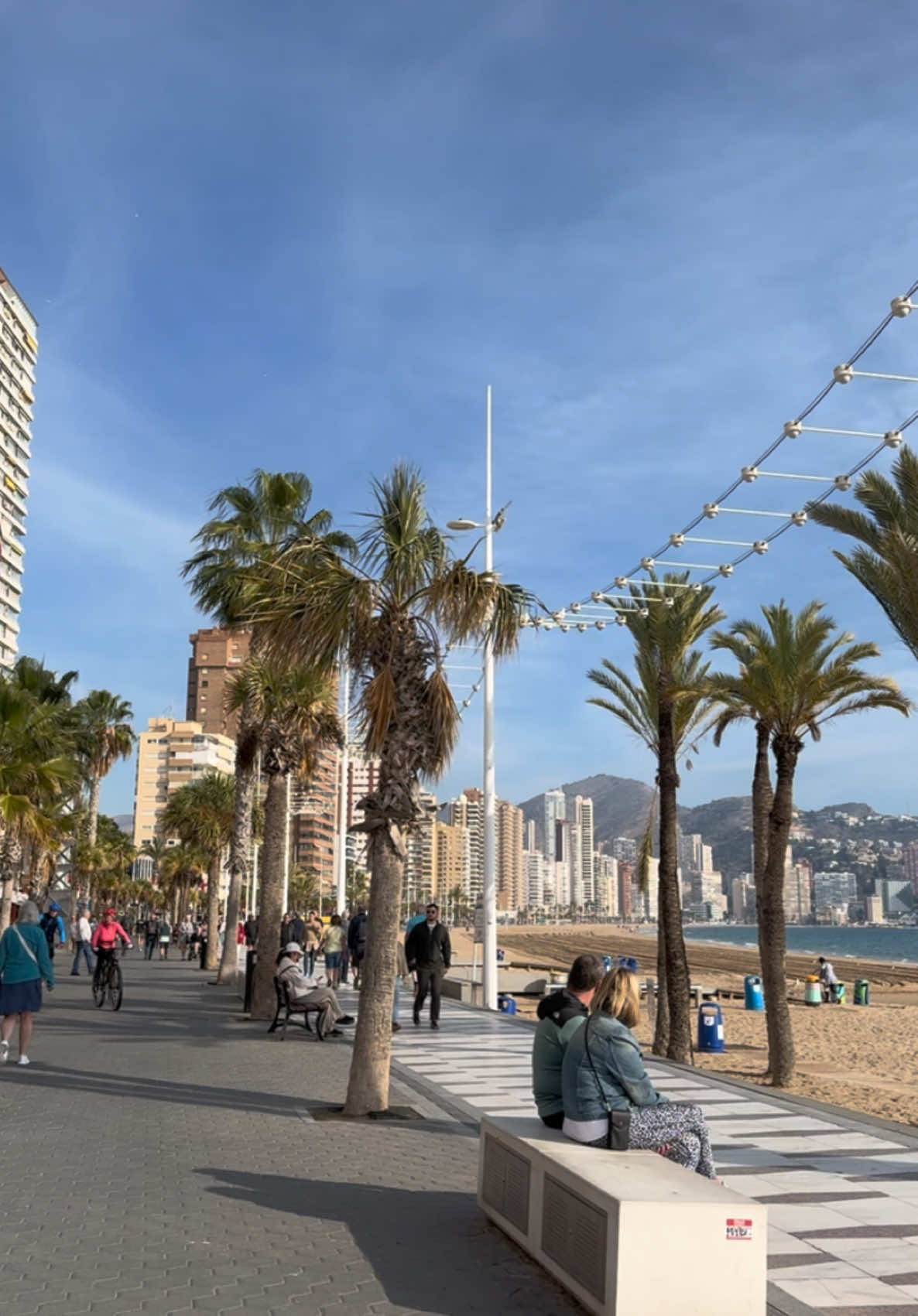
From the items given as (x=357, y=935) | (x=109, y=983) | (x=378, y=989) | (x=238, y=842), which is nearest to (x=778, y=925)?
(x=378, y=989)

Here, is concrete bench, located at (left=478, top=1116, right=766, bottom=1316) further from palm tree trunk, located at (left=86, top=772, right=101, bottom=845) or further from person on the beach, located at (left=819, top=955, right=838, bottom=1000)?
palm tree trunk, located at (left=86, top=772, right=101, bottom=845)

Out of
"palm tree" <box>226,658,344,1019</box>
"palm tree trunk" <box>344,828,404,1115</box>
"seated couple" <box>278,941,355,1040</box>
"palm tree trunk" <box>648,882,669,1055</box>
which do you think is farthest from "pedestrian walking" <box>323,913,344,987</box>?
"palm tree trunk" <box>344,828,404,1115</box>

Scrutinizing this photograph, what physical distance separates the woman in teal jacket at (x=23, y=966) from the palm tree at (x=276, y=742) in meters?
6.06

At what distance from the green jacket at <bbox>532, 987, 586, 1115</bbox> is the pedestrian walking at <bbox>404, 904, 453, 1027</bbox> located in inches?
421

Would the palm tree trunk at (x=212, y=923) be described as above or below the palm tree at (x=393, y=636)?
below

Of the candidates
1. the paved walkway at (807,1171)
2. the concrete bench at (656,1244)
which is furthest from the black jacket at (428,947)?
the concrete bench at (656,1244)

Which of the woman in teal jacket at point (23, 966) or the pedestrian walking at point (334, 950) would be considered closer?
the woman in teal jacket at point (23, 966)

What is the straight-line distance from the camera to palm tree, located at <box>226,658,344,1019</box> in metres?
19.0

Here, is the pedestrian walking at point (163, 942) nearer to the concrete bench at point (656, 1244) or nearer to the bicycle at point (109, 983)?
the bicycle at point (109, 983)

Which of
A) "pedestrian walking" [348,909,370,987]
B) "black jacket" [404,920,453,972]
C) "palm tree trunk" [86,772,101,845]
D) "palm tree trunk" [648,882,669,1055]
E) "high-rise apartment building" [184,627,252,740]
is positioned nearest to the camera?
"black jacket" [404,920,453,972]

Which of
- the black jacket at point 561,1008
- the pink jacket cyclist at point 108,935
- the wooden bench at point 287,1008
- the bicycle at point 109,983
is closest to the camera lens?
the black jacket at point 561,1008

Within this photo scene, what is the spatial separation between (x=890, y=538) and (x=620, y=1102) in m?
6.96

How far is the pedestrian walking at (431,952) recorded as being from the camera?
710 inches

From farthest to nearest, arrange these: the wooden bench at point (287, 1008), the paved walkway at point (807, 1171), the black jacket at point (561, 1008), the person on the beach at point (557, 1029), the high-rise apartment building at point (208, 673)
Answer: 1. the high-rise apartment building at point (208, 673)
2. the wooden bench at point (287, 1008)
3. the black jacket at point (561, 1008)
4. the person on the beach at point (557, 1029)
5. the paved walkway at point (807, 1171)
